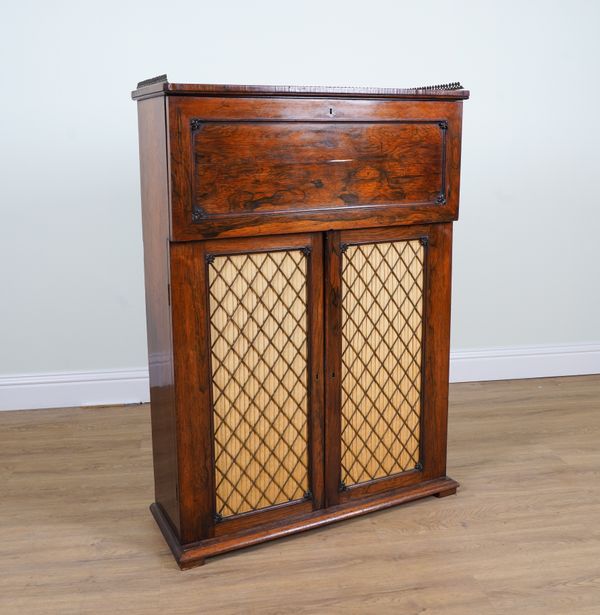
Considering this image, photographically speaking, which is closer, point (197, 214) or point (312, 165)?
point (197, 214)

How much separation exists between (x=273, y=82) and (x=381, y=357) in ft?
5.21

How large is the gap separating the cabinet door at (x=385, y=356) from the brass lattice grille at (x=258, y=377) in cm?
11

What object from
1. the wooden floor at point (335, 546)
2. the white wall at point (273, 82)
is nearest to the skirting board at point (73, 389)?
the white wall at point (273, 82)

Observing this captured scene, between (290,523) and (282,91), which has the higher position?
(282,91)

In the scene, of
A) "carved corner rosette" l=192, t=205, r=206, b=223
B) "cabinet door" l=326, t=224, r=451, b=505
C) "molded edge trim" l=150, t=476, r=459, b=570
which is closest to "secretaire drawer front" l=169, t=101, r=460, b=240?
"carved corner rosette" l=192, t=205, r=206, b=223

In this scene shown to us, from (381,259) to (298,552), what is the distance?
93 cm

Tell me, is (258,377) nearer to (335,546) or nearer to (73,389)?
(335,546)

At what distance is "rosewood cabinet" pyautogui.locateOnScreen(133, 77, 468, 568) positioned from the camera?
2195 millimetres

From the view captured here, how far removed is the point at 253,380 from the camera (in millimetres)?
2387

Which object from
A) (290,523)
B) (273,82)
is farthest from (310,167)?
(273,82)

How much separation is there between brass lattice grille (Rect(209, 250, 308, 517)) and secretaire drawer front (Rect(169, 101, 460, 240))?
145mm

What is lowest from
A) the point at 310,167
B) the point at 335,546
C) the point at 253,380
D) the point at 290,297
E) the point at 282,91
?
the point at 335,546

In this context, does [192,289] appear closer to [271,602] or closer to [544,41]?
[271,602]

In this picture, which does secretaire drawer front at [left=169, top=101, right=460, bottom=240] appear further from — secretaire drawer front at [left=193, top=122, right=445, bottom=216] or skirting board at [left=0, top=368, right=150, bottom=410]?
skirting board at [left=0, top=368, right=150, bottom=410]
